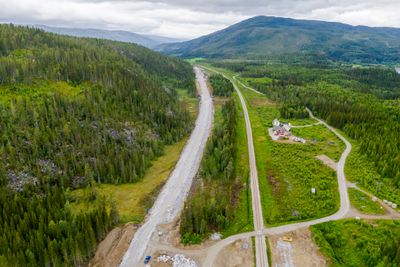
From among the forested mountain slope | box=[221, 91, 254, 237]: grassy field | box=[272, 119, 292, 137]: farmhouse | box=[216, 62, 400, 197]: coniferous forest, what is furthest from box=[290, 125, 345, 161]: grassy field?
the forested mountain slope

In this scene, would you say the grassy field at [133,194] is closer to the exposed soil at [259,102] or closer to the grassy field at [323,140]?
the grassy field at [323,140]

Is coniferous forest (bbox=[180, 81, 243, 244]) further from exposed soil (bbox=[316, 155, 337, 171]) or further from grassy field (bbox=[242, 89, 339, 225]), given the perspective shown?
exposed soil (bbox=[316, 155, 337, 171])

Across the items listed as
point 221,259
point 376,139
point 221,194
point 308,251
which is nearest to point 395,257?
point 308,251

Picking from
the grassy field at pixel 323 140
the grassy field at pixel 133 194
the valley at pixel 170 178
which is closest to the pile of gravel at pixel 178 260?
the valley at pixel 170 178

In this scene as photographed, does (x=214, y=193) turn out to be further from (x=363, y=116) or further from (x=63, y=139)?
(x=363, y=116)

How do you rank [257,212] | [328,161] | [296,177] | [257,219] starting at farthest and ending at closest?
[328,161] → [296,177] → [257,212] → [257,219]

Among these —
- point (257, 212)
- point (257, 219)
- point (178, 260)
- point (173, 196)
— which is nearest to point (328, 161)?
point (257, 212)
